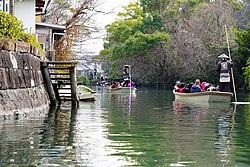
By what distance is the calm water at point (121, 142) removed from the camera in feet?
26.9

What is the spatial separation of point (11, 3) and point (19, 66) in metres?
8.52

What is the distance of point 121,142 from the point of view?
1034 cm

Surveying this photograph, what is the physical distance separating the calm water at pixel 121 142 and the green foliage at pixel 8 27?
246 cm

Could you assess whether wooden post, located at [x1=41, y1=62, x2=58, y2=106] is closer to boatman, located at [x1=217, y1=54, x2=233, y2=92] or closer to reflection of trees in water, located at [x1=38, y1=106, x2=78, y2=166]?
reflection of trees in water, located at [x1=38, y1=106, x2=78, y2=166]

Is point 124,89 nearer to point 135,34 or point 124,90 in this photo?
point 124,90

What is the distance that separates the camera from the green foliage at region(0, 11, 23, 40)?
48.7ft

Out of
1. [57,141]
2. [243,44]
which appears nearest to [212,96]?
[57,141]

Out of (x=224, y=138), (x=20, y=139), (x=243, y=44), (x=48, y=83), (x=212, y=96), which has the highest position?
(x=243, y=44)

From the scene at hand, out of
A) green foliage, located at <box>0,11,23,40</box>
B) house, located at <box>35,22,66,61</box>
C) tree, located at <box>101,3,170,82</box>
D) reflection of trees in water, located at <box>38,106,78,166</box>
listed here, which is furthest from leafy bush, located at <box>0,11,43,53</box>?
tree, located at <box>101,3,170,82</box>

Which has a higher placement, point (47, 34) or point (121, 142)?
point (47, 34)

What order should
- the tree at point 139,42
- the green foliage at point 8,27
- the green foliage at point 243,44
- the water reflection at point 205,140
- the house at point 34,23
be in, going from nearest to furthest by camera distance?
the water reflection at point 205,140 < the green foliage at point 8,27 < the house at point 34,23 < the green foliage at point 243,44 < the tree at point 139,42

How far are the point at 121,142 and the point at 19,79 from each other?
620 cm

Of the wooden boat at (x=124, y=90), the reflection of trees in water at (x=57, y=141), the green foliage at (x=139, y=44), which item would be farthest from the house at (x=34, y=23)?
the green foliage at (x=139, y=44)

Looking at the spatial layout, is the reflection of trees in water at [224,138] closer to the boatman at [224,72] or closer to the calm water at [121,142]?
the calm water at [121,142]
